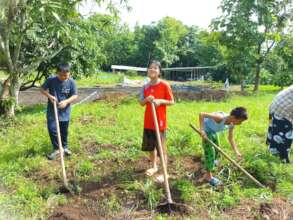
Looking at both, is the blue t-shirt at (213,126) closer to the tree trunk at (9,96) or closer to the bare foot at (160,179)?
the bare foot at (160,179)

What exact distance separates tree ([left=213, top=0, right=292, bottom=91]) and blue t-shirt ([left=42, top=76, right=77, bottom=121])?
12907 mm

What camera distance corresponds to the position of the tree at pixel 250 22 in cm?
1803

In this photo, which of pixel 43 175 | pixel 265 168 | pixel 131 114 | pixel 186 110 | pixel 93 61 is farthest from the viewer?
pixel 93 61

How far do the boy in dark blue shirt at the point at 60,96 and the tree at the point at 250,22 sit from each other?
42.5 feet

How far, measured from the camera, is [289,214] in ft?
14.5

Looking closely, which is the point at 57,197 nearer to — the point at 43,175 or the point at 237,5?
the point at 43,175

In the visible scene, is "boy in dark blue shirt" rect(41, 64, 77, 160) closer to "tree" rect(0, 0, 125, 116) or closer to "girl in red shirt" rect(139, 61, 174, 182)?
"tree" rect(0, 0, 125, 116)

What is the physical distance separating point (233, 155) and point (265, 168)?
0.88m

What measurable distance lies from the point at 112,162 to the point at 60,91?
131 centimetres

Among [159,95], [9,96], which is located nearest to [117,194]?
[159,95]

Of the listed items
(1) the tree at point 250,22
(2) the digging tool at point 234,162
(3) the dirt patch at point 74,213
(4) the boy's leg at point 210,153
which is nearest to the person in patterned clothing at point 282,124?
(2) the digging tool at point 234,162

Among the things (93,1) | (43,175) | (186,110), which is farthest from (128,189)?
(186,110)

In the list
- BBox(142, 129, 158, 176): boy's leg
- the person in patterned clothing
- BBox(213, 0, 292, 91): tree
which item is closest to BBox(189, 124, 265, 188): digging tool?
BBox(142, 129, 158, 176): boy's leg

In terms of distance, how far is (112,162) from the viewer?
619 centimetres
